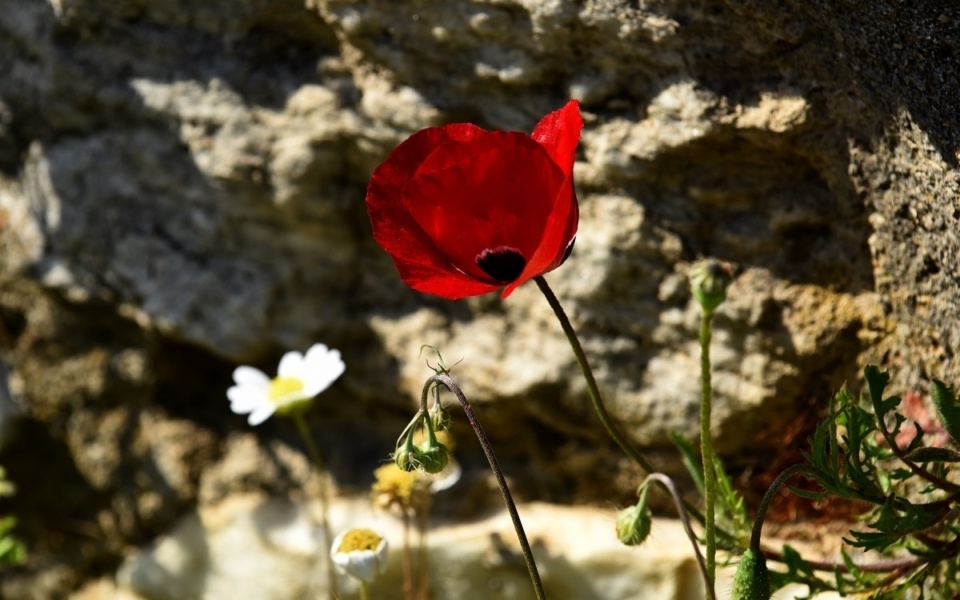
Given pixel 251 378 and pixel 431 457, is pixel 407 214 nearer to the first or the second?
pixel 431 457

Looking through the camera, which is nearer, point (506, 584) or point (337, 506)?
point (506, 584)

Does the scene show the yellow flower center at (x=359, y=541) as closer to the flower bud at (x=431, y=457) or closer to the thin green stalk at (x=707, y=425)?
the flower bud at (x=431, y=457)

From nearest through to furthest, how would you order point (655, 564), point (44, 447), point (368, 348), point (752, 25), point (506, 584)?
point (752, 25) → point (655, 564) → point (506, 584) → point (368, 348) → point (44, 447)

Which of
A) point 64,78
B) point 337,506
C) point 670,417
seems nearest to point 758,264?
point 670,417

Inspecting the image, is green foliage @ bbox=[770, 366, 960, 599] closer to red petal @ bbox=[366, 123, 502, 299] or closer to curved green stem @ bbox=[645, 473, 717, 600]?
curved green stem @ bbox=[645, 473, 717, 600]

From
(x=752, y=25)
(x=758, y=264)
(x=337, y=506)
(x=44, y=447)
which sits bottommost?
(x=44, y=447)

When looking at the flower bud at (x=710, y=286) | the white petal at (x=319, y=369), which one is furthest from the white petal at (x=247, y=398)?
the flower bud at (x=710, y=286)

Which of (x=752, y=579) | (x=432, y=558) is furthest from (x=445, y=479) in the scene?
(x=752, y=579)

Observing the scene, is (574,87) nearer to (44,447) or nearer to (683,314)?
(683,314)
